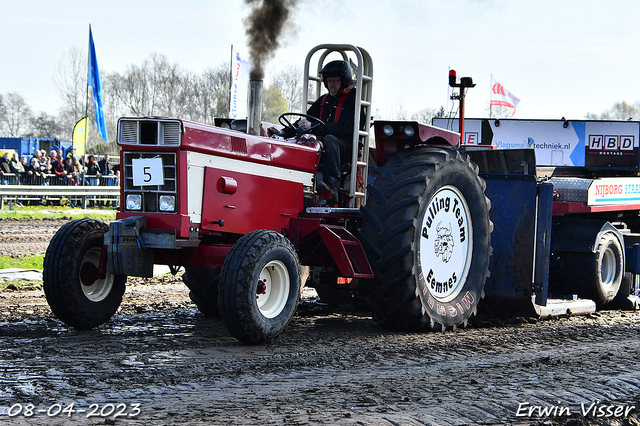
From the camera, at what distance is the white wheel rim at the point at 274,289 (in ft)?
18.7

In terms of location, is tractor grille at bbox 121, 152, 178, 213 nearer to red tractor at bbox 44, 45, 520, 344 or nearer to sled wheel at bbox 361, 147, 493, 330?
red tractor at bbox 44, 45, 520, 344

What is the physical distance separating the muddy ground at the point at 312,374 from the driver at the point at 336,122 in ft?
4.53

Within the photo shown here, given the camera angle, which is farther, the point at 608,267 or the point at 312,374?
the point at 608,267

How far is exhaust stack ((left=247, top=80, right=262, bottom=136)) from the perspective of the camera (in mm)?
6771

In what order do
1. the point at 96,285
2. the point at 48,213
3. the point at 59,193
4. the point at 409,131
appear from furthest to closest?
1. the point at 59,193
2. the point at 48,213
3. the point at 409,131
4. the point at 96,285

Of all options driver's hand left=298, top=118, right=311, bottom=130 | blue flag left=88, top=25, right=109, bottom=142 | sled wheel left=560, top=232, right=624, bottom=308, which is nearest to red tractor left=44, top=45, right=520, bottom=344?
driver's hand left=298, top=118, right=311, bottom=130

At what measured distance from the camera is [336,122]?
6984mm

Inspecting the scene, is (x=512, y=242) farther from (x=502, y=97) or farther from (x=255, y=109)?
(x=502, y=97)

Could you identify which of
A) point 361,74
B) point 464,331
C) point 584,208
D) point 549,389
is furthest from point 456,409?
point 584,208

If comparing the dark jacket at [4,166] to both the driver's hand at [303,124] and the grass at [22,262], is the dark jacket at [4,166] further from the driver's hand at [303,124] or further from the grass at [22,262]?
the driver's hand at [303,124]

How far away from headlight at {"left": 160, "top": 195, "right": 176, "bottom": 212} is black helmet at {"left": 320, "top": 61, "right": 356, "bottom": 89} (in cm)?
209

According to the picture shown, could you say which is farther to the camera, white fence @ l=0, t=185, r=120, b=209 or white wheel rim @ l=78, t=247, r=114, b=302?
white fence @ l=0, t=185, r=120, b=209

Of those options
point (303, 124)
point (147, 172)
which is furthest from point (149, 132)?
point (303, 124)

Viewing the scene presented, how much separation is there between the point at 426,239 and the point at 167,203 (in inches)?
89.6
